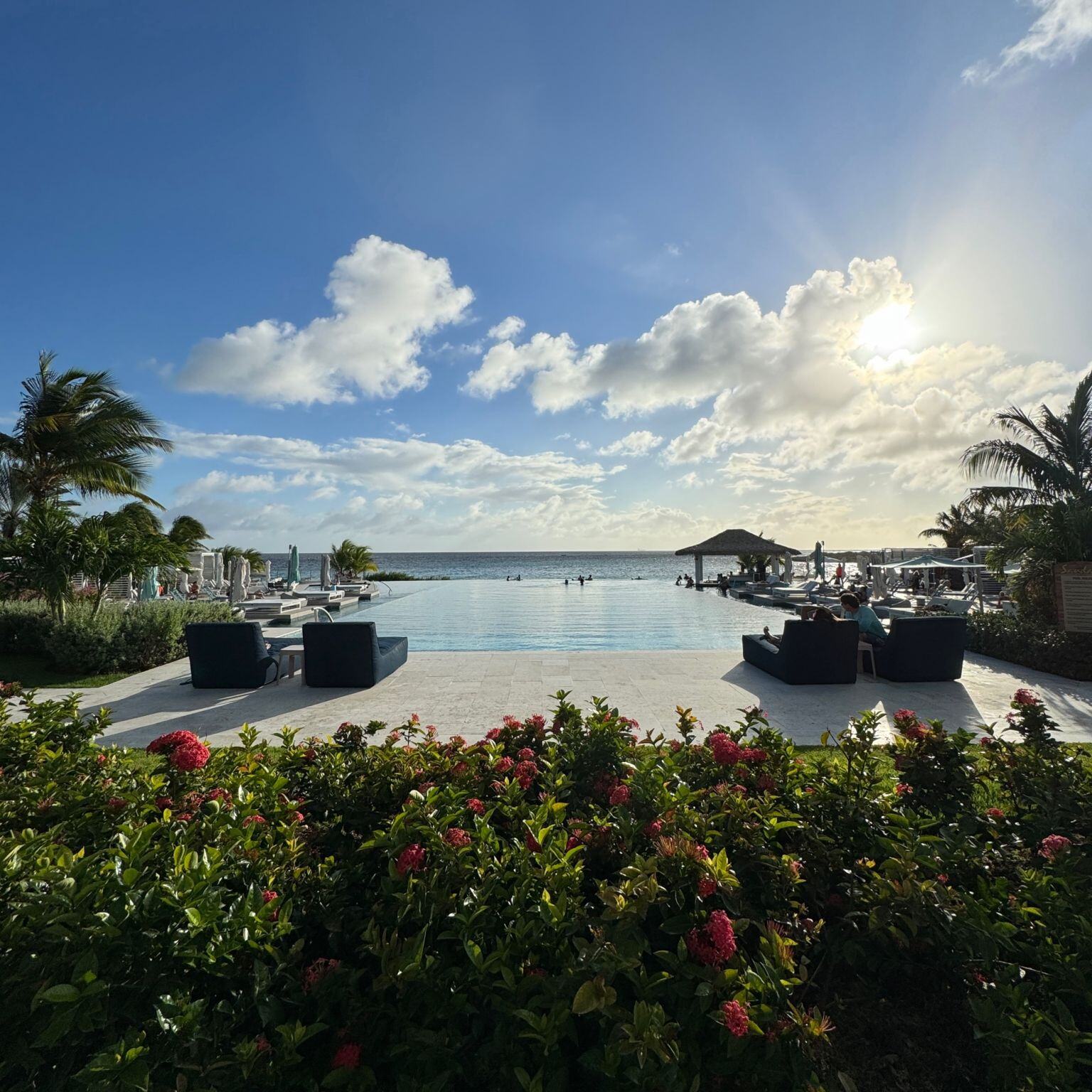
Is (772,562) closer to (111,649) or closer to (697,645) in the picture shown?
(697,645)

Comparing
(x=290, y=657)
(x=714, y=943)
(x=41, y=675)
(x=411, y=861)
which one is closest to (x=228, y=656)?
(x=290, y=657)

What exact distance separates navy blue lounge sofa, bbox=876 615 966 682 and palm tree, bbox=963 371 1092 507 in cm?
1017

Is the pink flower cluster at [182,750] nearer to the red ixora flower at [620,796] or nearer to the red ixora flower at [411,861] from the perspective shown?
the red ixora flower at [411,861]

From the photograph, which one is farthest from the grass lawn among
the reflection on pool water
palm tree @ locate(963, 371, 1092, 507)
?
palm tree @ locate(963, 371, 1092, 507)

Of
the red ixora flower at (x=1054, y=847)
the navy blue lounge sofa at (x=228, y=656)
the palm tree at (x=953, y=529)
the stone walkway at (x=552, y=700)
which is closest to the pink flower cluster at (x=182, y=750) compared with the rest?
the red ixora flower at (x=1054, y=847)

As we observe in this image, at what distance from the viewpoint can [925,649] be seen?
7723mm

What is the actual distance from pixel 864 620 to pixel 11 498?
91.8ft

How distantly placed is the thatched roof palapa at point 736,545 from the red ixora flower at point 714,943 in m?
28.7

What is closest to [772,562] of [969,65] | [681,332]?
[681,332]

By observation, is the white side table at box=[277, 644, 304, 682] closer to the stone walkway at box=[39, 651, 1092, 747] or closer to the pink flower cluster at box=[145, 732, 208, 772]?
the stone walkway at box=[39, 651, 1092, 747]

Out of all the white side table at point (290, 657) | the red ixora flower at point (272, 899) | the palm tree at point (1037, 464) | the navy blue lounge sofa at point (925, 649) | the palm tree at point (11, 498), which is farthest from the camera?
the palm tree at point (11, 498)

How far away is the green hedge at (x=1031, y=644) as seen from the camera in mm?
8258

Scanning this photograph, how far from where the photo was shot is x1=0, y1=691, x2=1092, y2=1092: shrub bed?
1271mm

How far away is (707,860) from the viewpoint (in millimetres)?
1625
